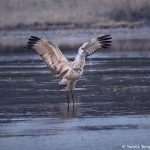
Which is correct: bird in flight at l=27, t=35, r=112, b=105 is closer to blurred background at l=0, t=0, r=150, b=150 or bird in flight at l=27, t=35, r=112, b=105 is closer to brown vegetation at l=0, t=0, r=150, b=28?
blurred background at l=0, t=0, r=150, b=150

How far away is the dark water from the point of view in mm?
13359

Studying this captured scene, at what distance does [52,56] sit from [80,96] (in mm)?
1516

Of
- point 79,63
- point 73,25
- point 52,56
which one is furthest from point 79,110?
point 73,25

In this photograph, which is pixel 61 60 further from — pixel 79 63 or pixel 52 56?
pixel 79 63

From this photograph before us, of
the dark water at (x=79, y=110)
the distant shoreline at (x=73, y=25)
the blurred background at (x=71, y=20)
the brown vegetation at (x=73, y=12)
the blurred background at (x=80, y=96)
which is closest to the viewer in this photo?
the dark water at (x=79, y=110)

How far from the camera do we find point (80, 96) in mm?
18844

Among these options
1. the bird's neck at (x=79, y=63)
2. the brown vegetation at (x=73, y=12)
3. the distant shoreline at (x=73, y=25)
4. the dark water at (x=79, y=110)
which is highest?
the brown vegetation at (x=73, y=12)

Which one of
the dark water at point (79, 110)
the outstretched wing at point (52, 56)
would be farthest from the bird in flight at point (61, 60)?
the dark water at point (79, 110)

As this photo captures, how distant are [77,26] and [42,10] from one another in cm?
488

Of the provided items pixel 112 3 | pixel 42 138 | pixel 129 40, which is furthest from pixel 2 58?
pixel 112 3

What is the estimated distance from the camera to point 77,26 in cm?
4428

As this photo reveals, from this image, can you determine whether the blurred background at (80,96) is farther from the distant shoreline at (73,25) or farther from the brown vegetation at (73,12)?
the brown vegetation at (73,12)

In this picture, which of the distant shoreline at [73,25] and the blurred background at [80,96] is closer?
the blurred background at [80,96]

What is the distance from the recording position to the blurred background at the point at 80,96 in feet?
44.7
